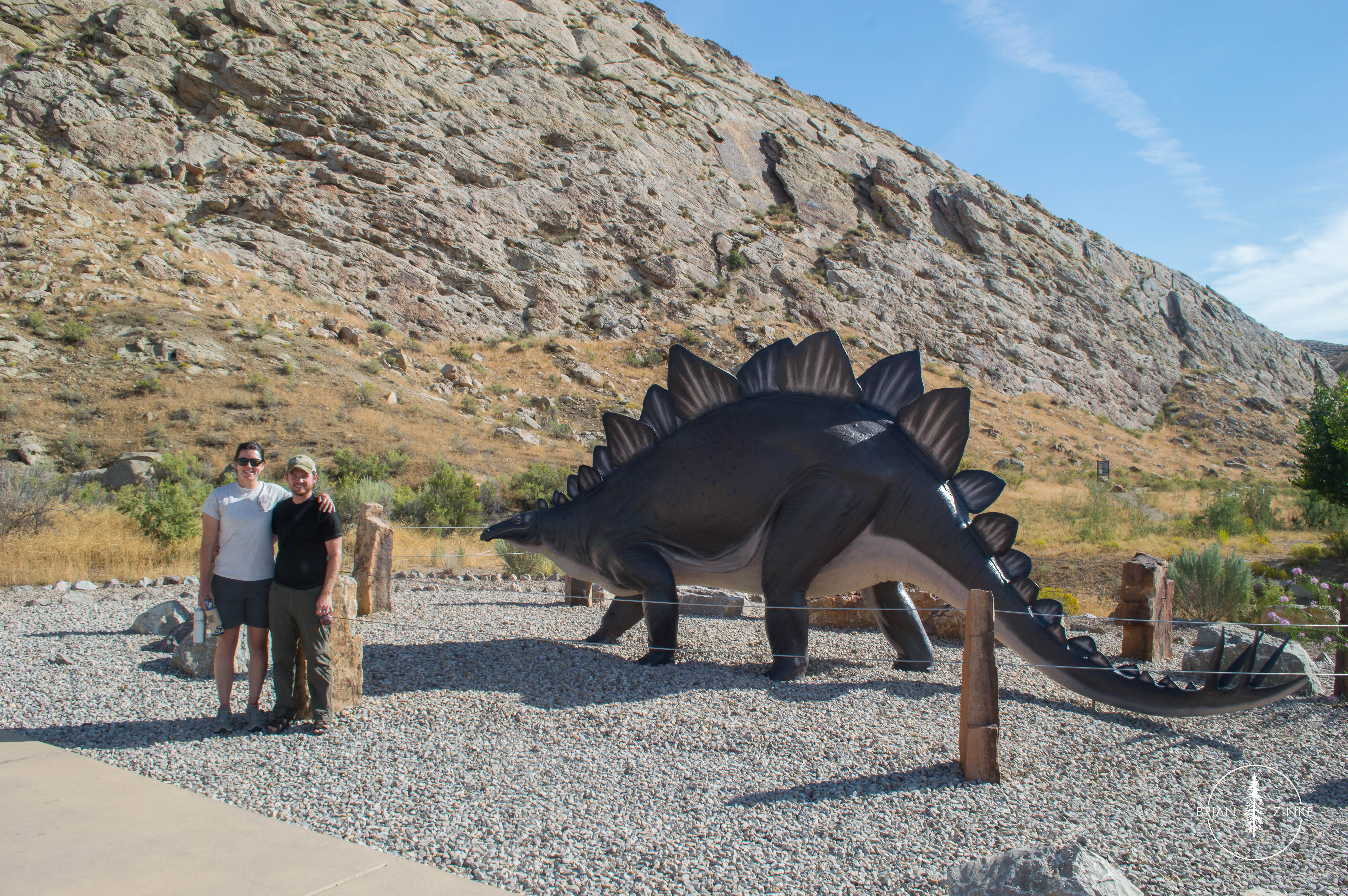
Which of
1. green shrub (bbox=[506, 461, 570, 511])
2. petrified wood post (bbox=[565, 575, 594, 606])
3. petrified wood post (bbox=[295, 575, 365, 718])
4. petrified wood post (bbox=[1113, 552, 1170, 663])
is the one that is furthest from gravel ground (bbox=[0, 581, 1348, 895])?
green shrub (bbox=[506, 461, 570, 511])

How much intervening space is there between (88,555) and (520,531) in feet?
21.0

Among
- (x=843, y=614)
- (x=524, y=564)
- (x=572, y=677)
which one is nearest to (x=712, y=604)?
(x=843, y=614)

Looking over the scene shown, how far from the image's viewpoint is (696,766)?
11.5 ft

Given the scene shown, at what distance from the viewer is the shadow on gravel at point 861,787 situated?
315 centimetres

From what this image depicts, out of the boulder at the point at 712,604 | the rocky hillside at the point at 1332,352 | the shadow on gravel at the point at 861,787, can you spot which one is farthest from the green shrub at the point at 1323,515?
the rocky hillside at the point at 1332,352

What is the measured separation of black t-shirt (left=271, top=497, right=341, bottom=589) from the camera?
12.8 ft

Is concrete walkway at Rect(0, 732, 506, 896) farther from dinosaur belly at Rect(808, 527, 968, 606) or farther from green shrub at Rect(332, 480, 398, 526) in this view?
green shrub at Rect(332, 480, 398, 526)

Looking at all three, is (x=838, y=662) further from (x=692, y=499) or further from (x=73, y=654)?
(x=73, y=654)

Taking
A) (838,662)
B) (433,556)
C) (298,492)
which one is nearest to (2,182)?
(433,556)

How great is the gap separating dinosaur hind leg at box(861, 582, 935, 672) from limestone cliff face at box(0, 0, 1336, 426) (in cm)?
2249

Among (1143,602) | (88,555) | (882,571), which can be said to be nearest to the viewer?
(882,571)

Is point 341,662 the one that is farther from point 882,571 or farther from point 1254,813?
point 1254,813

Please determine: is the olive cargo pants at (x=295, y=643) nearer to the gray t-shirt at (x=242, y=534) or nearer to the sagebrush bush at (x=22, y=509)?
the gray t-shirt at (x=242, y=534)

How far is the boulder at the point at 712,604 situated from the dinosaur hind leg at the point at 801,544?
2915 mm
